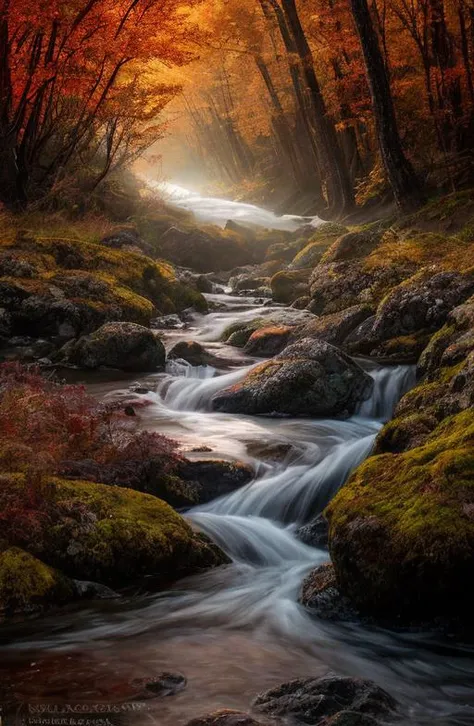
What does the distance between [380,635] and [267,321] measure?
11095 mm

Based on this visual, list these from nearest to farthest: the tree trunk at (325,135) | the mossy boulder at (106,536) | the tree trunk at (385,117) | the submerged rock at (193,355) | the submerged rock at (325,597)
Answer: the submerged rock at (325,597), the mossy boulder at (106,536), the submerged rock at (193,355), the tree trunk at (385,117), the tree trunk at (325,135)

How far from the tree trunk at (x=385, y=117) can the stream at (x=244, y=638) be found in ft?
34.4

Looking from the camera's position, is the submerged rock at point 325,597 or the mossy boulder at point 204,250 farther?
the mossy boulder at point 204,250

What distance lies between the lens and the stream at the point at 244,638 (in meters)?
4.32

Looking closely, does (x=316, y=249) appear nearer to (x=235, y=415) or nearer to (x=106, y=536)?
(x=235, y=415)

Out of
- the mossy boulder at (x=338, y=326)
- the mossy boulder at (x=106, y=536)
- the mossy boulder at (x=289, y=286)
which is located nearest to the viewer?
the mossy boulder at (x=106, y=536)

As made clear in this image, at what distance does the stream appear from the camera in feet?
14.2

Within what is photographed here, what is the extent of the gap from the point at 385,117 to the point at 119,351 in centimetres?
865

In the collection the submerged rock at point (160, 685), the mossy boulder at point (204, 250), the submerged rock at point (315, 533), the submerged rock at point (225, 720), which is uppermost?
the mossy boulder at point (204, 250)

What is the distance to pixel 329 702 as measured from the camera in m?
3.98

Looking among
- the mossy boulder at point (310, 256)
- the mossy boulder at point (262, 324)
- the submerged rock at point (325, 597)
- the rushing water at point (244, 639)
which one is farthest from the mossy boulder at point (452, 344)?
the mossy boulder at point (310, 256)

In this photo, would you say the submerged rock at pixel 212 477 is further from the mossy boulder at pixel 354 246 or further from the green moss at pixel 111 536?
the mossy boulder at pixel 354 246

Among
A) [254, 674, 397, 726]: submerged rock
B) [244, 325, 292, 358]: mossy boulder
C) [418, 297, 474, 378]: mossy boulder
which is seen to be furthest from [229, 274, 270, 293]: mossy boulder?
[254, 674, 397, 726]: submerged rock

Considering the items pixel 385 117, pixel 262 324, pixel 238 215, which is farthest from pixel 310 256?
pixel 238 215
